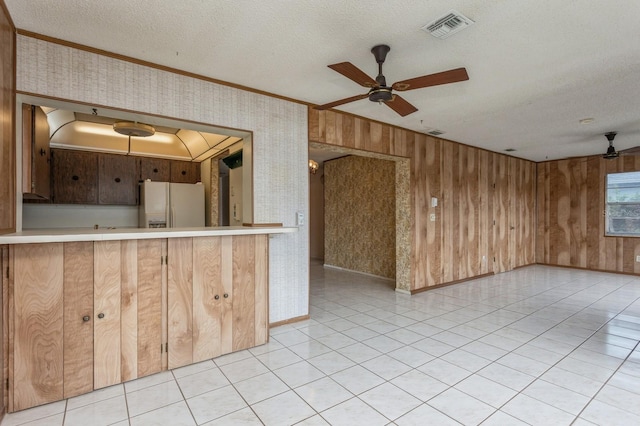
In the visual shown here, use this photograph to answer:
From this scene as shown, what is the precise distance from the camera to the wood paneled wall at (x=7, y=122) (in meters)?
2.05

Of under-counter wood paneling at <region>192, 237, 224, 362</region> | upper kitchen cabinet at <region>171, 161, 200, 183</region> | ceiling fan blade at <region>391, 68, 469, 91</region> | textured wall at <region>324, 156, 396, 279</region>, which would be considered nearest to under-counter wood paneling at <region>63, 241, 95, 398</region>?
under-counter wood paneling at <region>192, 237, 224, 362</region>

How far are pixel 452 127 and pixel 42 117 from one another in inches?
209

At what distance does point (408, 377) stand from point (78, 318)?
249cm

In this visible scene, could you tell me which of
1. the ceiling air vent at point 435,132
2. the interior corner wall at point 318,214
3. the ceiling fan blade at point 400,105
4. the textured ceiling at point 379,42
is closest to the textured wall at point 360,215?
the interior corner wall at point 318,214

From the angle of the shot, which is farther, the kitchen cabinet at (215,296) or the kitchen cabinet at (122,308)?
the kitchen cabinet at (215,296)

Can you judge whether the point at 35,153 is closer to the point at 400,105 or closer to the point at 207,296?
the point at 207,296

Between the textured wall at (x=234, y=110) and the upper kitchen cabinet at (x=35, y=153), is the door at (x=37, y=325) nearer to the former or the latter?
the upper kitchen cabinet at (x=35, y=153)

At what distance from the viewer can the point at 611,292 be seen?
207 inches

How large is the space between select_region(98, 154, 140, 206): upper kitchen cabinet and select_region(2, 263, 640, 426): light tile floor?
11.7 ft

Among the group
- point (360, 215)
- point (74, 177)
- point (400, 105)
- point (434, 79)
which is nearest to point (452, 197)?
point (360, 215)

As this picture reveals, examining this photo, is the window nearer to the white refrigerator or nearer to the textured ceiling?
the textured ceiling

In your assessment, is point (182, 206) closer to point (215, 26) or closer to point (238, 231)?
point (238, 231)

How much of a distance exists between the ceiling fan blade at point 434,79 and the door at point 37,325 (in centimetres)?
276

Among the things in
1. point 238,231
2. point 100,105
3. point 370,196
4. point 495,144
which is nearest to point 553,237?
point 495,144
